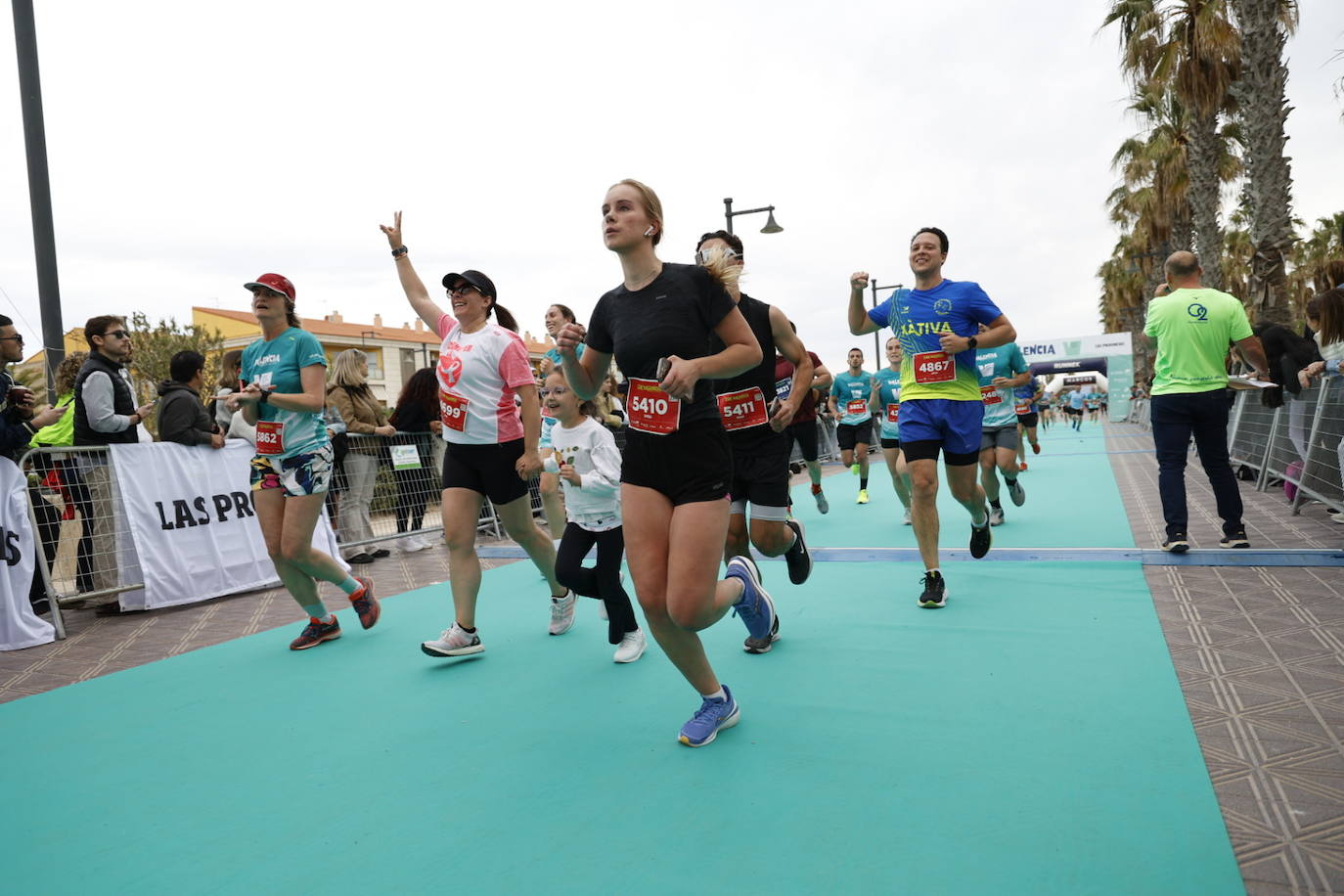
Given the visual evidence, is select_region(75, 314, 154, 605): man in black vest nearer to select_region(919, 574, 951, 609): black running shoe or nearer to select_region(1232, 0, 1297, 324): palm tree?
select_region(919, 574, 951, 609): black running shoe

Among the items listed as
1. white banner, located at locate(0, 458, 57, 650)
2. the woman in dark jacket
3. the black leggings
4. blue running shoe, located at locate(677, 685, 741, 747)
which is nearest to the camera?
blue running shoe, located at locate(677, 685, 741, 747)

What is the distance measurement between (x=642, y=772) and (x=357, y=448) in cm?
667

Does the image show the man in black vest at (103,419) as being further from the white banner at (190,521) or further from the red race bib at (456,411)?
the red race bib at (456,411)

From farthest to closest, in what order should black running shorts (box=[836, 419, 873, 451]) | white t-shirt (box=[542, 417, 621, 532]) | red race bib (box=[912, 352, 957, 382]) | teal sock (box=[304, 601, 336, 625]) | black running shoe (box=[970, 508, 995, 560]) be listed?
black running shorts (box=[836, 419, 873, 451]), black running shoe (box=[970, 508, 995, 560]), red race bib (box=[912, 352, 957, 382]), teal sock (box=[304, 601, 336, 625]), white t-shirt (box=[542, 417, 621, 532])

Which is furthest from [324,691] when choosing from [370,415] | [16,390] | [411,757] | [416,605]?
[370,415]

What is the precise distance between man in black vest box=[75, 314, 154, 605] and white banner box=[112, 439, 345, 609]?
0.14m

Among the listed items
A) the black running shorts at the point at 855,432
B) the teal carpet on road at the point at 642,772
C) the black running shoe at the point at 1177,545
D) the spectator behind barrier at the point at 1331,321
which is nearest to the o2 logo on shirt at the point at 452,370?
the teal carpet on road at the point at 642,772

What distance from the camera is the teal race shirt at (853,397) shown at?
9.91 m

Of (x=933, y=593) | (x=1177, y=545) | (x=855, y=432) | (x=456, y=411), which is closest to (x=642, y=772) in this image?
(x=456, y=411)

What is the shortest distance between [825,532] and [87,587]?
20.2ft

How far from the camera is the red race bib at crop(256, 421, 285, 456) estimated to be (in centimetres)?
442

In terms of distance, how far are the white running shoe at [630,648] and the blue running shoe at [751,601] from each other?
0.71 metres

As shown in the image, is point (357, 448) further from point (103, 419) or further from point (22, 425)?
point (22, 425)

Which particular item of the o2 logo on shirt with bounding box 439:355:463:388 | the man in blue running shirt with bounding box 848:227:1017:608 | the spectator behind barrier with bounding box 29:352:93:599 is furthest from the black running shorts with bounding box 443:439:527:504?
the spectator behind barrier with bounding box 29:352:93:599
